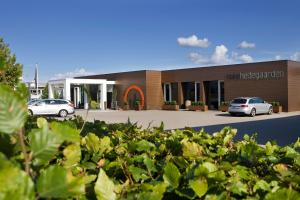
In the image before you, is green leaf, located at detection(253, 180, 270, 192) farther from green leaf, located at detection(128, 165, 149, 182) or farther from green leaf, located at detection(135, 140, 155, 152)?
green leaf, located at detection(135, 140, 155, 152)

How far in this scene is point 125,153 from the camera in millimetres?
2201

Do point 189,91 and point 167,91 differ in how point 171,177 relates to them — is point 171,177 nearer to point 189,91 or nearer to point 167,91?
point 189,91

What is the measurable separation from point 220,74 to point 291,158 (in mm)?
37994

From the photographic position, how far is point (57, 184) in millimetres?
953

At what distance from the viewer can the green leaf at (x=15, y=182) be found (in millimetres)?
919

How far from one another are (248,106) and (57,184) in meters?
31.8

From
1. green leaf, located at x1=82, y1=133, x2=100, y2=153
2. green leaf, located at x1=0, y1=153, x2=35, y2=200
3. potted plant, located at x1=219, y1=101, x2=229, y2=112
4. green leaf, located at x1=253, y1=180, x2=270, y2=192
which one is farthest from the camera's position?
potted plant, located at x1=219, y1=101, x2=229, y2=112

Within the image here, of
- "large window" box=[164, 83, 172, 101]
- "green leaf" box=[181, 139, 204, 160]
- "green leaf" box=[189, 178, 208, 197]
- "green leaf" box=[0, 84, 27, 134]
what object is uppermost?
"large window" box=[164, 83, 172, 101]

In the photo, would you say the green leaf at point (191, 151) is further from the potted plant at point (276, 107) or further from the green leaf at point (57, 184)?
the potted plant at point (276, 107)

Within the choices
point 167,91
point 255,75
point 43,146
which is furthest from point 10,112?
point 167,91

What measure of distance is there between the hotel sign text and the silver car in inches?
118

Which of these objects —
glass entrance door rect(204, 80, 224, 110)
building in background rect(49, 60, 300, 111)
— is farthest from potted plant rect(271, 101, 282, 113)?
glass entrance door rect(204, 80, 224, 110)

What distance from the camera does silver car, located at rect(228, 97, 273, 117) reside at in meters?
31.8

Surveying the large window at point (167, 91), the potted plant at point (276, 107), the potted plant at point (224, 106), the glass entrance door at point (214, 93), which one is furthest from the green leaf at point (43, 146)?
the large window at point (167, 91)
